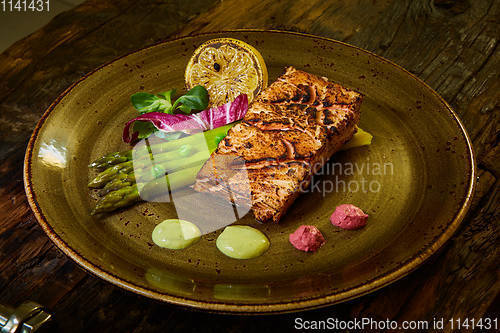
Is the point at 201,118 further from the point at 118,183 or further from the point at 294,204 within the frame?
the point at 294,204

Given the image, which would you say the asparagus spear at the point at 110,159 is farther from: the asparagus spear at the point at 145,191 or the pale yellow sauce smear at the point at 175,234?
the pale yellow sauce smear at the point at 175,234

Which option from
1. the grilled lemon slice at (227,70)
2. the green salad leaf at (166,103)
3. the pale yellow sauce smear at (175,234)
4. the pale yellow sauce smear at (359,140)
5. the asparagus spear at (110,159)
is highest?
the grilled lemon slice at (227,70)

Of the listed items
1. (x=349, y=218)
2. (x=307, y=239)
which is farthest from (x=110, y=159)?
(x=349, y=218)

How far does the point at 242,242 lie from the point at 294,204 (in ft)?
1.85

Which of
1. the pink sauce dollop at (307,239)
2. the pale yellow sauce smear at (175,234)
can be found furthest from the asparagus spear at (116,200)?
the pink sauce dollop at (307,239)

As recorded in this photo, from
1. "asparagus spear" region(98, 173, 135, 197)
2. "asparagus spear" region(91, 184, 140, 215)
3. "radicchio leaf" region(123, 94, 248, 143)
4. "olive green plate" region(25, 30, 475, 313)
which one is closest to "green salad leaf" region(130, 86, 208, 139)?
"radicchio leaf" region(123, 94, 248, 143)

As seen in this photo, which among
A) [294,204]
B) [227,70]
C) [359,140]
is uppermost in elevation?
[227,70]

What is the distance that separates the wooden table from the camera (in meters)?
2.97

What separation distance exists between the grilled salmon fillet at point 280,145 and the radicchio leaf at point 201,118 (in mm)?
333

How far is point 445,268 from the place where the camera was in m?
3.14

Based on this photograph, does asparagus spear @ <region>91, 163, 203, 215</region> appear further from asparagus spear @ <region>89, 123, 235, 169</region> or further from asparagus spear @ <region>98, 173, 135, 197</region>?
asparagus spear @ <region>89, 123, 235, 169</region>

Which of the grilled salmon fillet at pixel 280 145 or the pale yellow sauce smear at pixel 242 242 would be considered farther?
the grilled salmon fillet at pixel 280 145

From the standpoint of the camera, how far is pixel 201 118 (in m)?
4.14

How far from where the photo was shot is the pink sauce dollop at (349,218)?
129 inches
